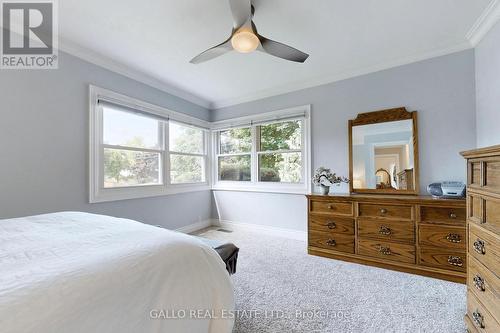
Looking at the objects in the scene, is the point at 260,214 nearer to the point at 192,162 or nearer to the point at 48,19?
the point at 192,162

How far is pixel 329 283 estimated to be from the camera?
2.09 metres

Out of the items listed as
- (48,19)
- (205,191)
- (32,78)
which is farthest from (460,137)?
(32,78)

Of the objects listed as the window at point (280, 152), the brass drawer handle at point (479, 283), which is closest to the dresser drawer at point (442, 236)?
the brass drawer handle at point (479, 283)

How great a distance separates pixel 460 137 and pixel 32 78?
15.3 ft

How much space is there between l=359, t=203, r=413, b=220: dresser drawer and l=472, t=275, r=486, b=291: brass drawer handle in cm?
102

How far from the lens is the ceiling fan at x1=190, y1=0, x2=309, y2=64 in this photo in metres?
1.58

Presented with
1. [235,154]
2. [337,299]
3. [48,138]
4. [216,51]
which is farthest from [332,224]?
[48,138]

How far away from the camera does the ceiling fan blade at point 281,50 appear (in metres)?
1.83

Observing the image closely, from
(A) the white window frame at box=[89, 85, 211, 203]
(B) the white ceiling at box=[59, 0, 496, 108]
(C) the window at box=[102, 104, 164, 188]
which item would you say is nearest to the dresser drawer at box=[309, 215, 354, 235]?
(B) the white ceiling at box=[59, 0, 496, 108]

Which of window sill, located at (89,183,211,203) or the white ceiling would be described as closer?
the white ceiling

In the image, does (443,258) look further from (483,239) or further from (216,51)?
(216,51)

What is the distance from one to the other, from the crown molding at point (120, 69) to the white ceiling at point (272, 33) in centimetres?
1

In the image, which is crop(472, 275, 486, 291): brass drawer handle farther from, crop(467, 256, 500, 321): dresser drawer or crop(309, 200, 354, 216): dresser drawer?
crop(309, 200, 354, 216): dresser drawer

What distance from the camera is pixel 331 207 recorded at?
271 centimetres
